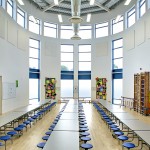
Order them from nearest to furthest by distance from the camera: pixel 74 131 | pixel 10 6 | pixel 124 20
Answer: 1. pixel 74 131
2. pixel 10 6
3. pixel 124 20

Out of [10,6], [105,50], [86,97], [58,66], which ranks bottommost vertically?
[86,97]

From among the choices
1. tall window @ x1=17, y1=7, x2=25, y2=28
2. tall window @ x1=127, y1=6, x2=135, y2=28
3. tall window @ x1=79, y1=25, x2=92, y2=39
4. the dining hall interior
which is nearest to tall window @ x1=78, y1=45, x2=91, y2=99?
the dining hall interior

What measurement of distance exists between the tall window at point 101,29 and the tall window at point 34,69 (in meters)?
5.42

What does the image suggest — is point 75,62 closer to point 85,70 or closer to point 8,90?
point 85,70

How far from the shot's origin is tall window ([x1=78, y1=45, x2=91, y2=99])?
731 inches

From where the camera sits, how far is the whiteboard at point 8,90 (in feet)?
36.7

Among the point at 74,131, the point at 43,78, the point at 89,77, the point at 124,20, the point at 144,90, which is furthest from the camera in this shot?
the point at 89,77

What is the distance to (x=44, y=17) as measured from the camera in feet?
57.6

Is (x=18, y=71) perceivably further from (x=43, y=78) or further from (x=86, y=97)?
(x=86, y=97)

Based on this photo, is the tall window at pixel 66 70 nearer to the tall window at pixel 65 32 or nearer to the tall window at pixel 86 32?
the tall window at pixel 65 32

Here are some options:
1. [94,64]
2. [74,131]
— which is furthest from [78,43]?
[74,131]

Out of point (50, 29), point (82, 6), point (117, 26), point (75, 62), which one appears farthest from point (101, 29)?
point (50, 29)

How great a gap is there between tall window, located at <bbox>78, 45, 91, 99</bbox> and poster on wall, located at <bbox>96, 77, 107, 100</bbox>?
1084 millimetres

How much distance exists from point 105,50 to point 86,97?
15.2ft
